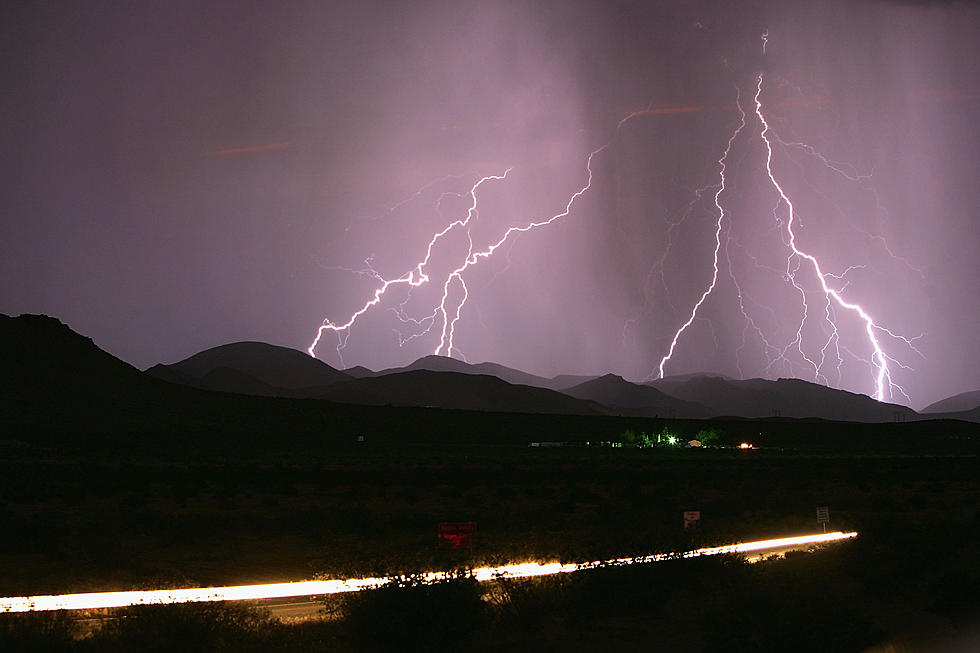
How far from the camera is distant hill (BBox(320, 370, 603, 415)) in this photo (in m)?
184

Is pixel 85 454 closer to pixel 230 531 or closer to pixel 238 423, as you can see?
pixel 238 423

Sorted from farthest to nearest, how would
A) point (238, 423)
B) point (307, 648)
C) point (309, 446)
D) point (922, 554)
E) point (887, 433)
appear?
point (887, 433) < point (238, 423) < point (309, 446) < point (922, 554) < point (307, 648)

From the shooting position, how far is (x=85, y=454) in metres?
62.2

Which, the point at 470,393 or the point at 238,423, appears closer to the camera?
the point at 238,423

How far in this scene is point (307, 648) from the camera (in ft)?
31.6

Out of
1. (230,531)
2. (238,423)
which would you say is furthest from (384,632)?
(238,423)

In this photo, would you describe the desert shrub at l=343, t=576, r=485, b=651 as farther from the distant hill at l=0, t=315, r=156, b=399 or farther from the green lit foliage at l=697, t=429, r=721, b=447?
the green lit foliage at l=697, t=429, r=721, b=447

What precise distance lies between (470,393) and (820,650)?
597 ft

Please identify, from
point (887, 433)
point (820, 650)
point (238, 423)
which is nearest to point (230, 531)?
point (820, 650)

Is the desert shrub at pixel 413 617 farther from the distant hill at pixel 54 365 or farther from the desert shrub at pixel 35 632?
the distant hill at pixel 54 365

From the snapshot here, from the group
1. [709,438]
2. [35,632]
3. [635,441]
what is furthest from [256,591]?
[709,438]

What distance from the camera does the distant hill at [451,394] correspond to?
18412cm

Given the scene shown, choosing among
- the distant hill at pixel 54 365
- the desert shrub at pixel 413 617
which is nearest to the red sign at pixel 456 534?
the desert shrub at pixel 413 617

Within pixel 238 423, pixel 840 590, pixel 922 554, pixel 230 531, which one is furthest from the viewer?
pixel 238 423
